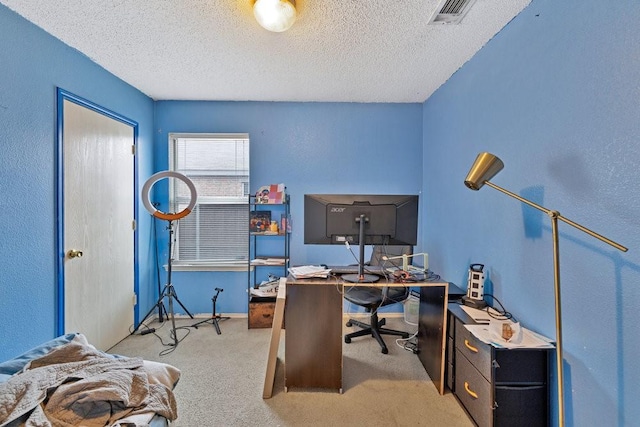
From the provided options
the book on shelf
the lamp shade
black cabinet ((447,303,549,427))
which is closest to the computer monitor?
the lamp shade

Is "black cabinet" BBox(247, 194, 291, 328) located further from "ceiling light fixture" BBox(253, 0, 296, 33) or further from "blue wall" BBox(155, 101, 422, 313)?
"ceiling light fixture" BBox(253, 0, 296, 33)

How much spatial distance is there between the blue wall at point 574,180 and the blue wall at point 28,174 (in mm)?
3108

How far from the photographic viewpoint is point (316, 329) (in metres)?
2.08

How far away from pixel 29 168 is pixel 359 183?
2.81 metres

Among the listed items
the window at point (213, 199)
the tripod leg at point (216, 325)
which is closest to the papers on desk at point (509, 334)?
the tripod leg at point (216, 325)

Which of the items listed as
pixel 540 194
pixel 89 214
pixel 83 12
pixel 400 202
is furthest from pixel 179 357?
pixel 540 194

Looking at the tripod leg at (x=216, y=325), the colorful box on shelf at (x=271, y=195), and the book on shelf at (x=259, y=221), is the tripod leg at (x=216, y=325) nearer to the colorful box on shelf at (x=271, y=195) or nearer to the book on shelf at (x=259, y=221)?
the book on shelf at (x=259, y=221)

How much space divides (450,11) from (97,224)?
311 cm

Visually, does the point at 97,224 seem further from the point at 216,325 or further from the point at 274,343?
the point at 274,343

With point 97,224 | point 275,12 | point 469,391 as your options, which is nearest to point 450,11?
point 275,12

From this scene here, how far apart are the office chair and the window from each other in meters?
1.43

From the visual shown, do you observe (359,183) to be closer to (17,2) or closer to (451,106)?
(451,106)

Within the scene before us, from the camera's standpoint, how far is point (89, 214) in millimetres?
2461

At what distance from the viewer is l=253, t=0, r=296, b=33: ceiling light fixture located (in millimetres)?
1636
